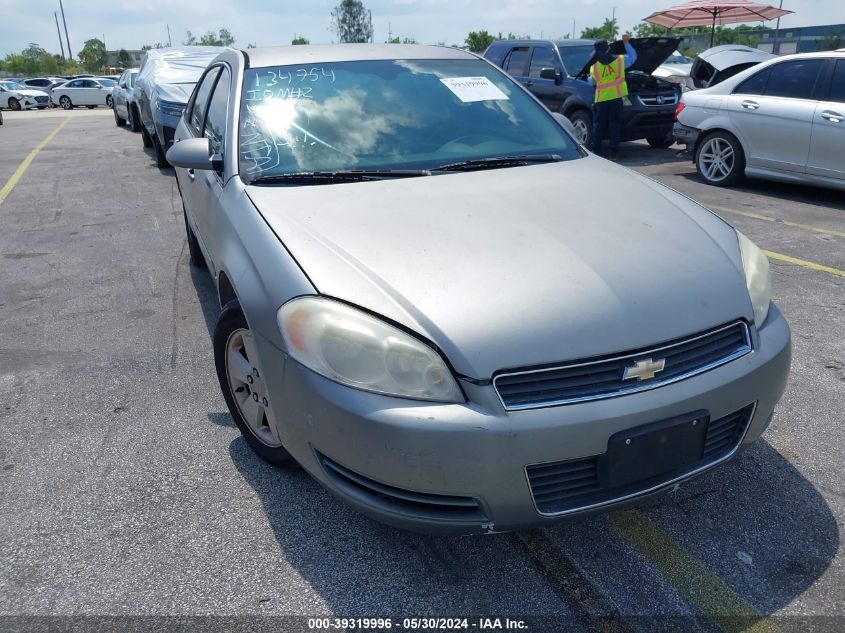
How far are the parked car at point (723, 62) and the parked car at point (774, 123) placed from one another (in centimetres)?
136

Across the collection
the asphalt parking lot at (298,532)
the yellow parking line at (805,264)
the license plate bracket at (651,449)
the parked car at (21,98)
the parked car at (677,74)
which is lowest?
the parked car at (21,98)

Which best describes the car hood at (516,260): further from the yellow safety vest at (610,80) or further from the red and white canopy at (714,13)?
the red and white canopy at (714,13)

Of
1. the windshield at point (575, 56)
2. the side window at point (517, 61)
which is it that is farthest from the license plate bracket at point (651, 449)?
the side window at point (517, 61)

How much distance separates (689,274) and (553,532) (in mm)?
1001

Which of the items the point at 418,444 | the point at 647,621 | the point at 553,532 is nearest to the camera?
the point at 418,444

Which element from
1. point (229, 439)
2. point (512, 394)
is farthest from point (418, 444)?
point (229, 439)

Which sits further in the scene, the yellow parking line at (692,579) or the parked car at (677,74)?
the parked car at (677,74)

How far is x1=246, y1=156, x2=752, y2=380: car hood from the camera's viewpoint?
2.00m

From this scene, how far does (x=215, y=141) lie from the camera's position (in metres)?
3.51

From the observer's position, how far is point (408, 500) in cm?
206

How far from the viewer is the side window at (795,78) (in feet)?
24.2

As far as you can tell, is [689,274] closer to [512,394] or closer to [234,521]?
[512,394]

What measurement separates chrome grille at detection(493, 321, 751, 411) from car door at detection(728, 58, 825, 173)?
21.0 feet

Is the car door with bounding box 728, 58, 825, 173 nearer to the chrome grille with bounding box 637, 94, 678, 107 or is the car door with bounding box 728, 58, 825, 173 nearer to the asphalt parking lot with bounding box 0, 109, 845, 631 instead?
the chrome grille with bounding box 637, 94, 678, 107
